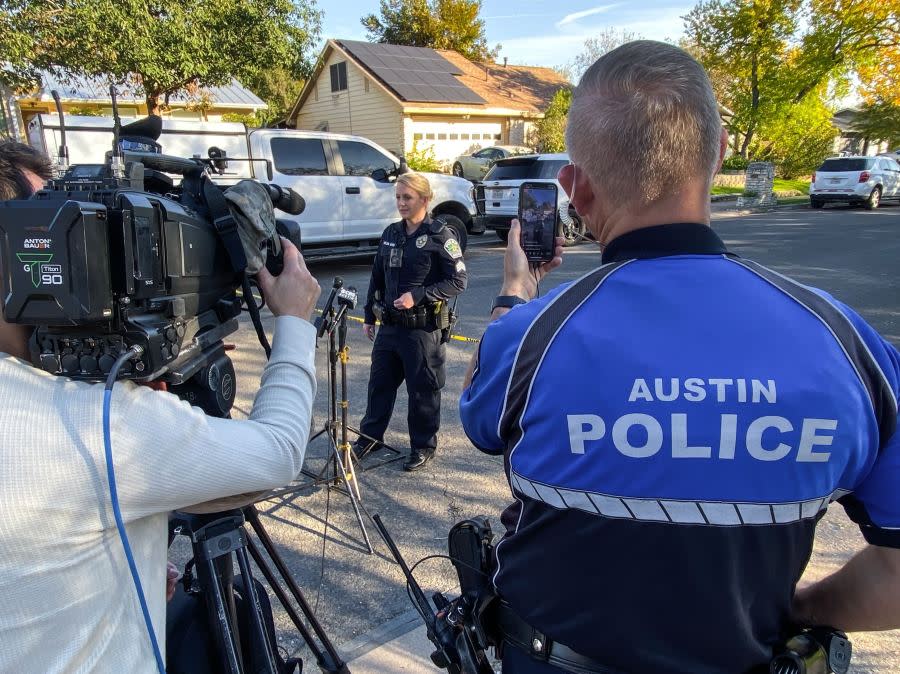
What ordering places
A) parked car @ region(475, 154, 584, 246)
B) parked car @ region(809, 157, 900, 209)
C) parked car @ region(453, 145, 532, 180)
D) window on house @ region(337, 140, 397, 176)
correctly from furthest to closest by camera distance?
parked car @ region(453, 145, 532, 180)
parked car @ region(809, 157, 900, 209)
parked car @ region(475, 154, 584, 246)
window on house @ region(337, 140, 397, 176)

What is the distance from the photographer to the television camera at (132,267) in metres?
0.97

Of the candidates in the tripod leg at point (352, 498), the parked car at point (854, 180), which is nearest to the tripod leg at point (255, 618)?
the tripod leg at point (352, 498)

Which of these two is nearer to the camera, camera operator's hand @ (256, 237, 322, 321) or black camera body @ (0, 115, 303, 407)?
black camera body @ (0, 115, 303, 407)

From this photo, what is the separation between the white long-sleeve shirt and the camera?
930 mm

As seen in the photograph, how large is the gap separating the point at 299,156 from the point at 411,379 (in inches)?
271

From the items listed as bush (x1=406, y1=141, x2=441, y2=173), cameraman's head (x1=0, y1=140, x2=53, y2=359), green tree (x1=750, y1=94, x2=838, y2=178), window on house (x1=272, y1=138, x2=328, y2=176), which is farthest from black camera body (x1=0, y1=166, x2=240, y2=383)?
green tree (x1=750, y1=94, x2=838, y2=178)

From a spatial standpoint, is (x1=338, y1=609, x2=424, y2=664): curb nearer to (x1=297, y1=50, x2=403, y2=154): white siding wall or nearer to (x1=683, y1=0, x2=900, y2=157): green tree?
(x1=297, y1=50, x2=403, y2=154): white siding wall

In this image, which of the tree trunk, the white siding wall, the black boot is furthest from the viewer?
the tree trunk

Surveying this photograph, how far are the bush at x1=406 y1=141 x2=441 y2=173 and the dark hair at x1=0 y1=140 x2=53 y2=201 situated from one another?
1928 centimetres

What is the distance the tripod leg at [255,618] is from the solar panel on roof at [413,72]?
23.6 metres

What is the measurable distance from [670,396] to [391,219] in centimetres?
1002

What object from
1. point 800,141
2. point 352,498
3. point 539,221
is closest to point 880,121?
point 800,141

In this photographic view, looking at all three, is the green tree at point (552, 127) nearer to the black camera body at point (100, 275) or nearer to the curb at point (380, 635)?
the curb at point (380, 635)

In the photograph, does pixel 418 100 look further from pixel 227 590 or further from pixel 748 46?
pixel 227 590
